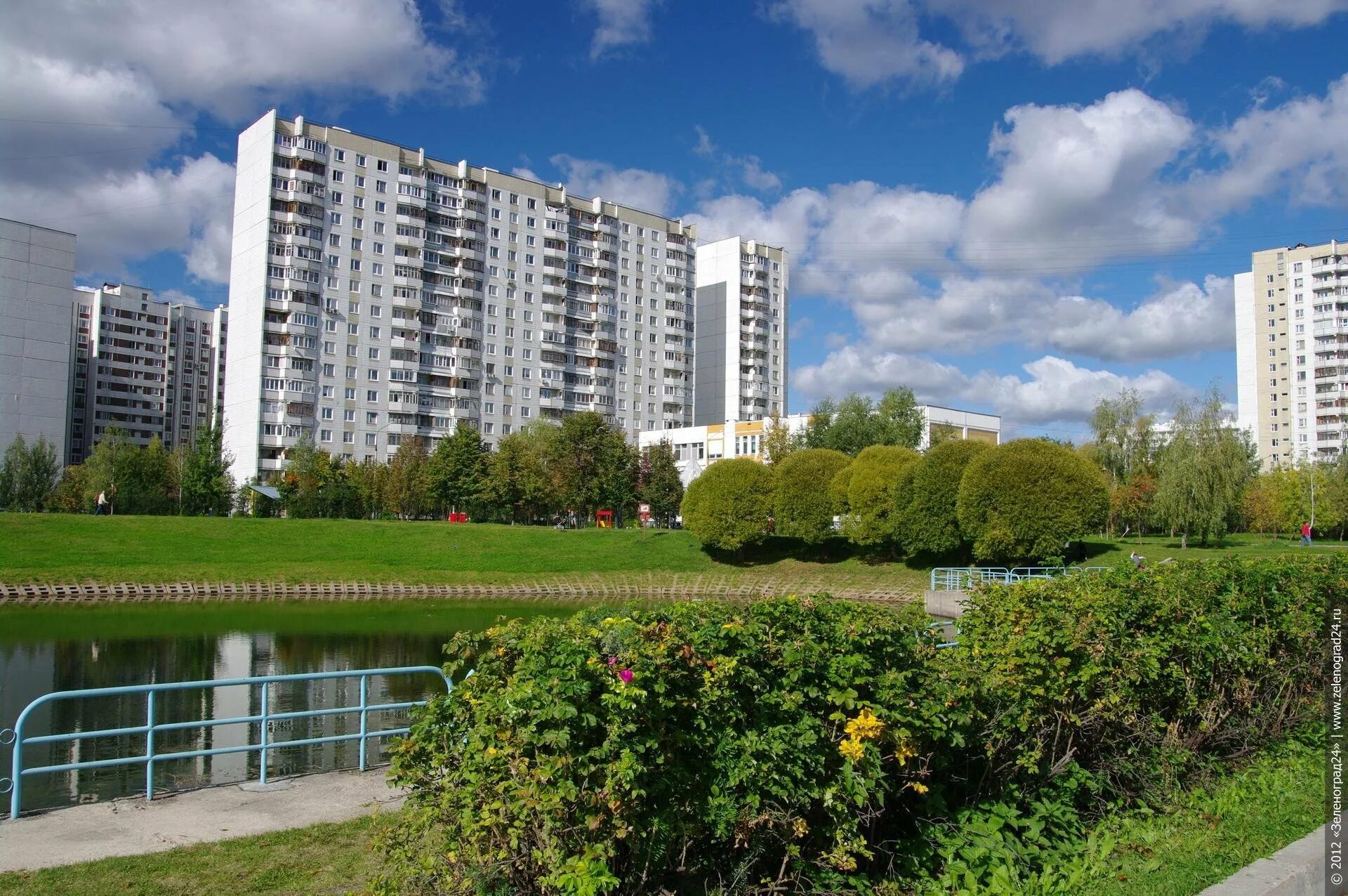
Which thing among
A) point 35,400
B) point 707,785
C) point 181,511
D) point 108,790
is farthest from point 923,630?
point 35,400

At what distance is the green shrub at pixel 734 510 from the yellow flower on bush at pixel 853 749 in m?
51.2

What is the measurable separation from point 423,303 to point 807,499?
54839mm

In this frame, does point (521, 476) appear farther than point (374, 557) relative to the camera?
Yes

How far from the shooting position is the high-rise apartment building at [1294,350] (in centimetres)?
10744

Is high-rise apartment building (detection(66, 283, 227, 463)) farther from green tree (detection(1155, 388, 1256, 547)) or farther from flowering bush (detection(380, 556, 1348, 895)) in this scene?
flowering bush (detection(380, 556, 1348, 895))

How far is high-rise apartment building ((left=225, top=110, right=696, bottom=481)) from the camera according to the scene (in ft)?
279

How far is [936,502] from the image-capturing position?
49219mm

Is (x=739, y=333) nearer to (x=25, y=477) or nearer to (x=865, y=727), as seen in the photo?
(x=25, y=477)

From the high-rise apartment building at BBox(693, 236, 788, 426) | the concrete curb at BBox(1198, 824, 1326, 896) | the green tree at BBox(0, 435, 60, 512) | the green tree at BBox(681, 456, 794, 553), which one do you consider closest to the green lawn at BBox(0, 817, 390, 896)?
the concrete curb at BBox(1198, 824, 1326, 896)

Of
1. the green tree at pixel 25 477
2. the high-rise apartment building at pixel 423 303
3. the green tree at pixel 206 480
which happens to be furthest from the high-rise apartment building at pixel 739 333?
the green tree at pixel 25 477

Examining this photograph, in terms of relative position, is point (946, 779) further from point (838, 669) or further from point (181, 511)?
point (181, 511)

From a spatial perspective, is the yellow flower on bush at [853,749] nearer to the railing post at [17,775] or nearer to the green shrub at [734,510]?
the railing post at [17,775]

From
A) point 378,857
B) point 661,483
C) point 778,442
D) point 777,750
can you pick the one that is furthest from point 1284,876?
point 661,483

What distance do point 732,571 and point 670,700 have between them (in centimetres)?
5206
